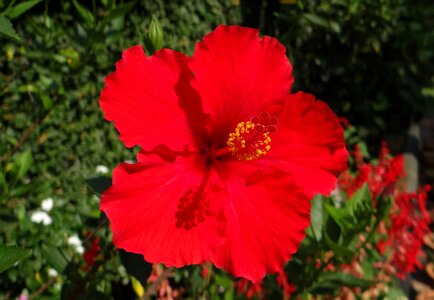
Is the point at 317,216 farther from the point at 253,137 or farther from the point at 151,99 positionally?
the point at 151,99

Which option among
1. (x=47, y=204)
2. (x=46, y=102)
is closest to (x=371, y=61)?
(x=47, y=204)

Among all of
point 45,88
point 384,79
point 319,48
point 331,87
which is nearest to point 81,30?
point 45,88

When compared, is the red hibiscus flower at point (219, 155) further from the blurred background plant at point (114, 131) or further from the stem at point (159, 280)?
the stem at point (159, 280)

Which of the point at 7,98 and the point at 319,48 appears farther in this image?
the point at 319,48

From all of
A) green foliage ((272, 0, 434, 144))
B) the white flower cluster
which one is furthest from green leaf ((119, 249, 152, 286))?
green foliage ((272, 0, 434, 144))

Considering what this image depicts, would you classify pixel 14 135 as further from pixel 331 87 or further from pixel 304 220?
pixel 331 87

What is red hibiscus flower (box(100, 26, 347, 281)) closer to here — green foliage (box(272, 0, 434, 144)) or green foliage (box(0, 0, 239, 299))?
green foliage (box(0, 0, 239, 299))

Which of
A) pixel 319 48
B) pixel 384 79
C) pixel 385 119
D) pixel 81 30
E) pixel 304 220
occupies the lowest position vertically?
pixel 385 119
